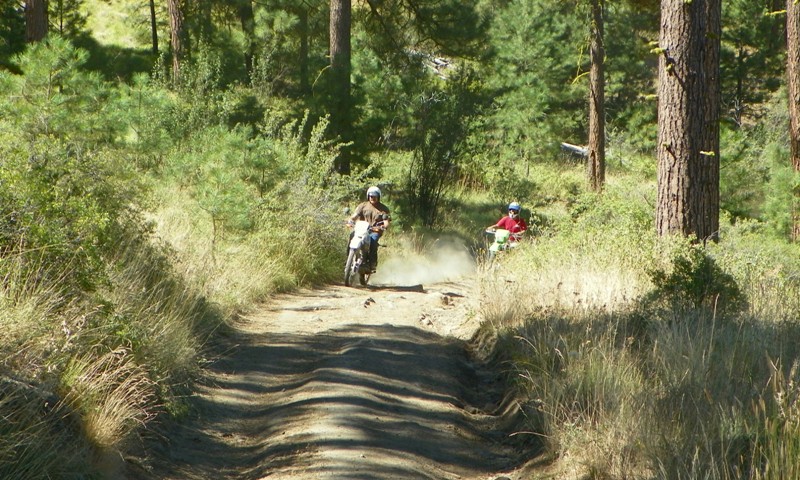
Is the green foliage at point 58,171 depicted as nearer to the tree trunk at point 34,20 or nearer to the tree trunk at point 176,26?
the tree trunk at point 34,20

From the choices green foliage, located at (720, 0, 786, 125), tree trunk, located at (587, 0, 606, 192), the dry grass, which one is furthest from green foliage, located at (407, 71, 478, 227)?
green foliage, located at (720, 0, 786, 125)

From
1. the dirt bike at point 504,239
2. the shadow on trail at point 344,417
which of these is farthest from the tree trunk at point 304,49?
the shadow on trail at point 344,417

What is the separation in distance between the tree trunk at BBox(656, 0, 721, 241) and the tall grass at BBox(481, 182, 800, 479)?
56cm

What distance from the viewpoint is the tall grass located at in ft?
17.2

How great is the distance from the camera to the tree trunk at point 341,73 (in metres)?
21.5

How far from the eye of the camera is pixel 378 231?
55.9 feet

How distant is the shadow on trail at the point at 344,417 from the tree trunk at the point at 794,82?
1220 cm

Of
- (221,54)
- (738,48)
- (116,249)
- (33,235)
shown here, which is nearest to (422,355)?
(116,249)

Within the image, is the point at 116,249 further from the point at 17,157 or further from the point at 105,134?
the point at 105,134

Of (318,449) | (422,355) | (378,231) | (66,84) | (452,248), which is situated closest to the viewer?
(318,449)

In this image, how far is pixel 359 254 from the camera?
1677 cm

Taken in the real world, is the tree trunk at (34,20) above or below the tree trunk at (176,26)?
below

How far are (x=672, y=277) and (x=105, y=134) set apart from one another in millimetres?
8770

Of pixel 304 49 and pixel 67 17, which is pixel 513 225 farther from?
pixel 67 17
